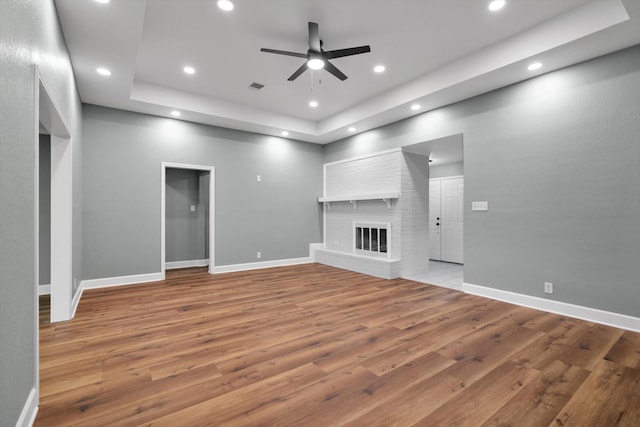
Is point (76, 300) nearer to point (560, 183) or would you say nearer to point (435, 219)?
point (560, 183)

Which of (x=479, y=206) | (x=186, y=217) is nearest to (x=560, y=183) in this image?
(x=479, y=206)

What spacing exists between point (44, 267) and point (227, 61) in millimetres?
4053

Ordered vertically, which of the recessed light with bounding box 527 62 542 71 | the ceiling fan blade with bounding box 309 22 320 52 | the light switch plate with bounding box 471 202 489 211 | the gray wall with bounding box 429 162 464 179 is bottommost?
the light switch plate with bounding box 471 202 489 211

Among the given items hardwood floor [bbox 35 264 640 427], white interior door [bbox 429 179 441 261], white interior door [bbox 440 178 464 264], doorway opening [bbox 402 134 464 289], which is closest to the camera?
hardwood floor [bbox 35 264 640 427]

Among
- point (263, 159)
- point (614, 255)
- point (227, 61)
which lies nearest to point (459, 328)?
point (614, 255)

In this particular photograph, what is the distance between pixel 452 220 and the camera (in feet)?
23.8

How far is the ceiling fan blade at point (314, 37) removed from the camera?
3.10 meters

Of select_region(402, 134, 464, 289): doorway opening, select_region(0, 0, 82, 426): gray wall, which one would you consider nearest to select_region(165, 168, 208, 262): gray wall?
select_region(0, 0, 82, 426): gray wall

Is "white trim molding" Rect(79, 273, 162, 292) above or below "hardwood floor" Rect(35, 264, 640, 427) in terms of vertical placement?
above

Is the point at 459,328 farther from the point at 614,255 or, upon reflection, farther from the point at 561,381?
the point at 614,255

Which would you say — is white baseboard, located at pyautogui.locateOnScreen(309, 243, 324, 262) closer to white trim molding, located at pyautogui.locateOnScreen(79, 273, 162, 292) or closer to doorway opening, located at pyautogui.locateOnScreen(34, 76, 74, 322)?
white trim molding, located at pyautogui.locateOnScreen(79, 273, 162, 292)

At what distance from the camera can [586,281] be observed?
3.31m

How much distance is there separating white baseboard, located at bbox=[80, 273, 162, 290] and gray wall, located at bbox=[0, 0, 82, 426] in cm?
347

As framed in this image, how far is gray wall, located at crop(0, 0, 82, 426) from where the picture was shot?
50.6 inches
